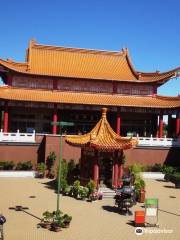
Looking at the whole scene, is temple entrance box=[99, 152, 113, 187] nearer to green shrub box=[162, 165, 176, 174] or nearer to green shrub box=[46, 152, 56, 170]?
green shrub box=[46, 152, 56, 170]

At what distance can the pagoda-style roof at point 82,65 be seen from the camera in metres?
39.2

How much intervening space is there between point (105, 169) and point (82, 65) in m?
18.6

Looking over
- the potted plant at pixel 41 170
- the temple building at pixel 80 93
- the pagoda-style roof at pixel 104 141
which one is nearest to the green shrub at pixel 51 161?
the potted plant at pixel 41 170

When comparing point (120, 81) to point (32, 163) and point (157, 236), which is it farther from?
point (157, 236)

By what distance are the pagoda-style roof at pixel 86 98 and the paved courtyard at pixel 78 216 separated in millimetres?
11141

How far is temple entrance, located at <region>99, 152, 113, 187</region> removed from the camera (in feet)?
82.3

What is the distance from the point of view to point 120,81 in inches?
1569

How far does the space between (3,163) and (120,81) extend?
592 inches

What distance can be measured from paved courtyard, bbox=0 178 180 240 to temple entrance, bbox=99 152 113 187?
2.36m

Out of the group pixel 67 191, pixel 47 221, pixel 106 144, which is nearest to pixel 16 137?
pixel 67 191

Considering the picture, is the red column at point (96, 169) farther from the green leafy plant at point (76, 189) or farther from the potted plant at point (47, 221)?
the potted plant at point (47, 221)

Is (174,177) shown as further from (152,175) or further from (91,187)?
(91,187)

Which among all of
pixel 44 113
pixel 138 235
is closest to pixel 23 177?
pixel 44 113

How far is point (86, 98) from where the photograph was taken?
38.6m
